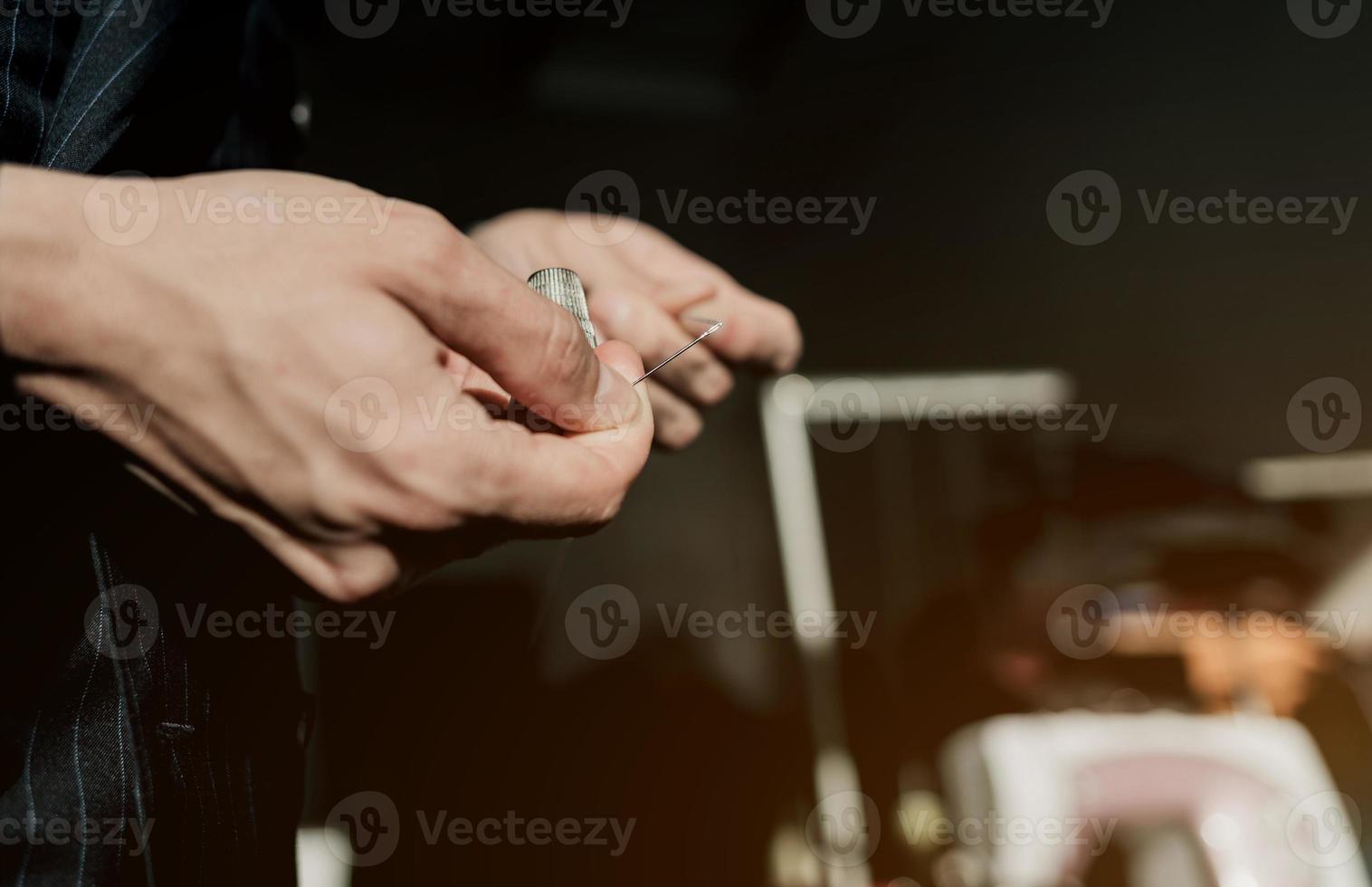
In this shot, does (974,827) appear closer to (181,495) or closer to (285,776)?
(285,776)

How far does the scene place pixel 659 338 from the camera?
632 mm

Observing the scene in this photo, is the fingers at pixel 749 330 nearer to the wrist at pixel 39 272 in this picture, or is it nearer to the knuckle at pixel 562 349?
the knuckle at pixel 562 349

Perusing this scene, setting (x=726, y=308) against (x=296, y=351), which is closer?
(x=296, y=351)

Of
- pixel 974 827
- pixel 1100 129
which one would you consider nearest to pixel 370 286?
pixel 974 827

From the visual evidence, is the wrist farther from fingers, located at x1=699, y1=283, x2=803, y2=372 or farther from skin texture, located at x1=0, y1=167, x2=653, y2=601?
fingers, located at x1=699, y1=283, x2=803, y2=372

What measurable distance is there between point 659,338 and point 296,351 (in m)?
0.36

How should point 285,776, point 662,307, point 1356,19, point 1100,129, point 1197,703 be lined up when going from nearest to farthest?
point 285,776
point 662,307
point 1197,703
point 1356,19
point 1100,129

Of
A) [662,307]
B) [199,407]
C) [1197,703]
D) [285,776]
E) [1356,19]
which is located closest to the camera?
[199,407]

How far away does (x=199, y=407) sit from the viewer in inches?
11.9

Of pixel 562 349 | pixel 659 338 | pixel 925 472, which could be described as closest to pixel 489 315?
pixel 562 349

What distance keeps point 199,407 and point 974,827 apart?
55.1 inches

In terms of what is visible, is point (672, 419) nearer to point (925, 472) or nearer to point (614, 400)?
point (614, 400)

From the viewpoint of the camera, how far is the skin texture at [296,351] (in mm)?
287

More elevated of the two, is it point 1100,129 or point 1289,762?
point 1100,129
